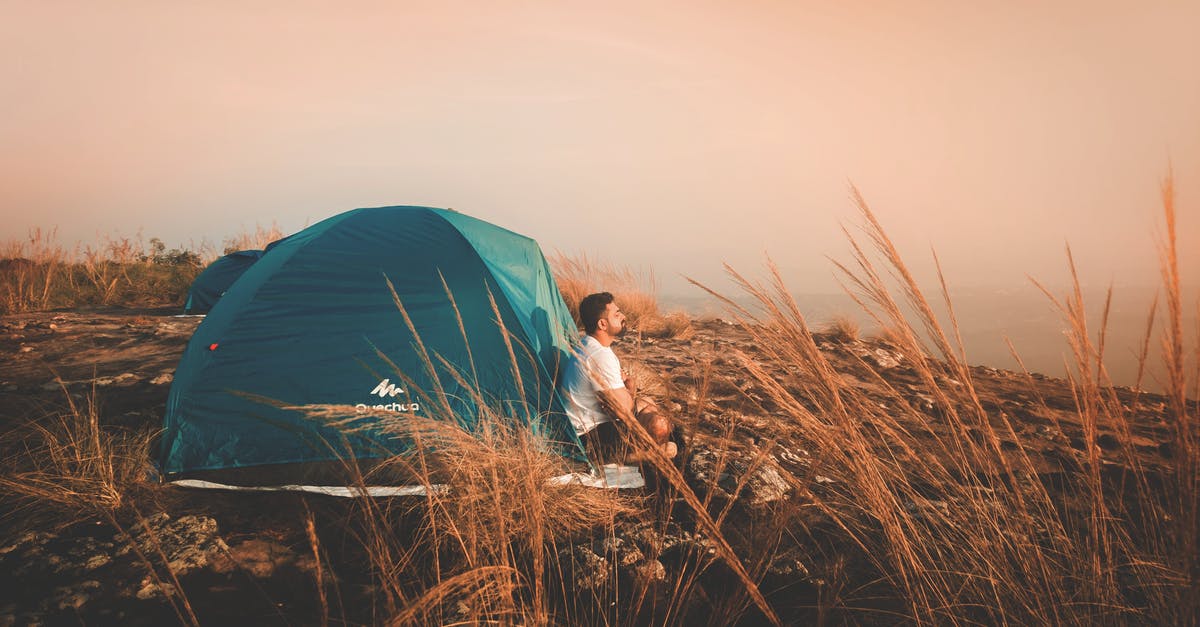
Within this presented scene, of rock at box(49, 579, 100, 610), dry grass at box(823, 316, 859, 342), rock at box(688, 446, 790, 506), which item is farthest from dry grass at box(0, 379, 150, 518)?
dry grass at box(823, 316, 859, 342)

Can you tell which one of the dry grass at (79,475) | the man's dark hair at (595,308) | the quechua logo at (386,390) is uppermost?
the man's dark hair at (595,308)

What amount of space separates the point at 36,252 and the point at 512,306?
12.4 meters

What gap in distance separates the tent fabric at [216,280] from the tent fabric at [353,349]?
5720 mm

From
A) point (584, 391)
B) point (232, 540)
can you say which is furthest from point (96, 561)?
point (584, 391)

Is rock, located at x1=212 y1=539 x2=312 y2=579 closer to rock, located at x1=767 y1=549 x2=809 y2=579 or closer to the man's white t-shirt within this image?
the man's white t-shirt

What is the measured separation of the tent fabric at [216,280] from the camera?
27.7 ft

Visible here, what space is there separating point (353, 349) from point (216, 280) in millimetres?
6998

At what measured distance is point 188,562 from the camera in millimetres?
2371

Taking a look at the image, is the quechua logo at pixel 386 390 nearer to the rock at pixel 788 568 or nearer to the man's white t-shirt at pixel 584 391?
the man's white t-shirt at pixel 584 391

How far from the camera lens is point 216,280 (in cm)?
848

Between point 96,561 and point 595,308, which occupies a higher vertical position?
point 595,308

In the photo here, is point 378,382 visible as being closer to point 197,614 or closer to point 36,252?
point 197,614

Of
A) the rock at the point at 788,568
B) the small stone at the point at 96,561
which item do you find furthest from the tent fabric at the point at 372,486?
the rock at the point at 788,568

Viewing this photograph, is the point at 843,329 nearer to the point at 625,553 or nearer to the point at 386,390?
the point at 625,553
